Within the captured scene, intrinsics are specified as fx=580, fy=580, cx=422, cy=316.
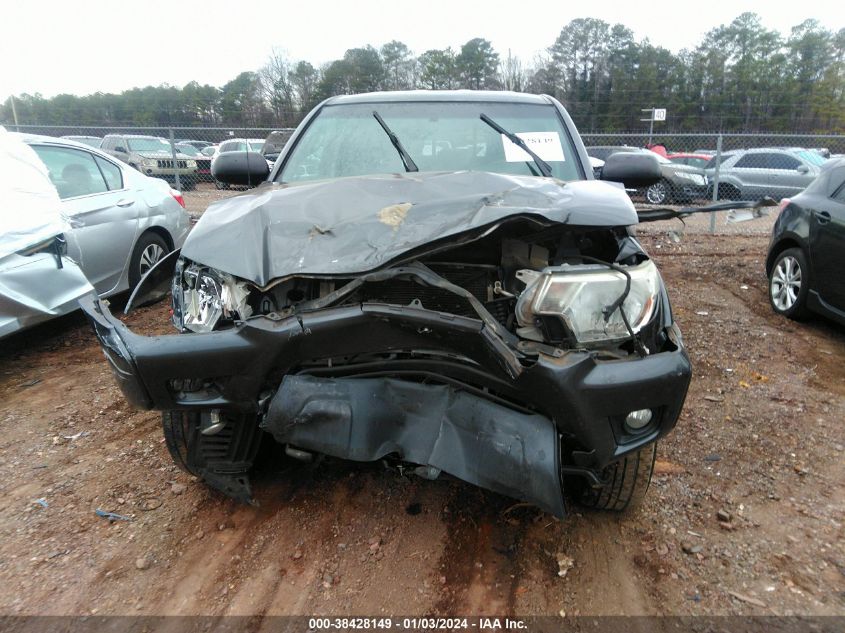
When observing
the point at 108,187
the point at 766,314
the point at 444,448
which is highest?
the point at 108,187

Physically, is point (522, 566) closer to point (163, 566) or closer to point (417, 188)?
point (163, 566)

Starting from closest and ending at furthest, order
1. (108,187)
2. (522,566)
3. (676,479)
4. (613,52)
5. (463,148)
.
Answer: (522,566) < (676,479) < (463,148) < (108,187) < (613,52)

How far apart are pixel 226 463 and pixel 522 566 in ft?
4.37

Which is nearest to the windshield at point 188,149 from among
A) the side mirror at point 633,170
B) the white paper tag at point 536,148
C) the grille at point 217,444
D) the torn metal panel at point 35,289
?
the torn metal panel at point 35,289

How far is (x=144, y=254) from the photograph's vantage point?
5.82m

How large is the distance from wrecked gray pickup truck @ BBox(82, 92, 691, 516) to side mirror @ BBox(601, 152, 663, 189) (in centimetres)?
132

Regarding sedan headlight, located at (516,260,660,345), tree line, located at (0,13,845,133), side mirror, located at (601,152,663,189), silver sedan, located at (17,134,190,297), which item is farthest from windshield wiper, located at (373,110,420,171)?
tree line, located at (0,13,845,133)

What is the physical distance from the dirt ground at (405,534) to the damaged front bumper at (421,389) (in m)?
0.38

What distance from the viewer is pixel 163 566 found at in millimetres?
2420

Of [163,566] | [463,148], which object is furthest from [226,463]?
[463,148]

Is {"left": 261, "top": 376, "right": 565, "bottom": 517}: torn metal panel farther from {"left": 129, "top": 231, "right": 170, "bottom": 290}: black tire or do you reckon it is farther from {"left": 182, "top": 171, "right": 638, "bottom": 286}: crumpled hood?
{"left": 129, "top": 231, "right": 170, "bottom": 290}: black tire

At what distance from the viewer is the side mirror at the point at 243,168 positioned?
150 inches

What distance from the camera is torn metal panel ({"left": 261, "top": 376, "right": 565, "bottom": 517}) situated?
202 centimetres

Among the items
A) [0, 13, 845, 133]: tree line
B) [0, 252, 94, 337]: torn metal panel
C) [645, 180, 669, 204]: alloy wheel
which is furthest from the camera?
[0, 13, 845, 133]: tree line
